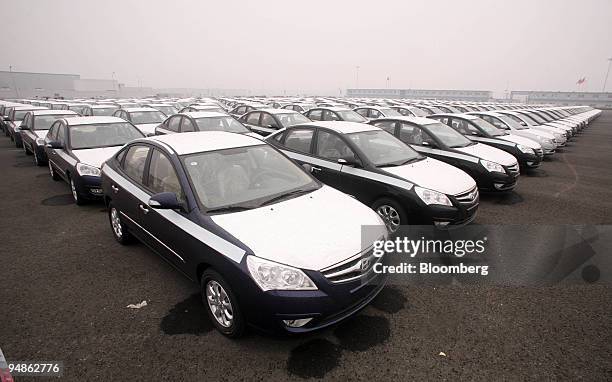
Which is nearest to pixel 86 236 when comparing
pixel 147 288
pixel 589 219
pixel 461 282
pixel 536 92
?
A: pixel 147 288

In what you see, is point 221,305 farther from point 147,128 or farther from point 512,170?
point 147,128

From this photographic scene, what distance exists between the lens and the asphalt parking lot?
279cm

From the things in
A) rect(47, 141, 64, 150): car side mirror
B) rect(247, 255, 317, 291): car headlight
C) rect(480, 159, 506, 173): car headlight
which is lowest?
rect(480, 159, 506, 173): car headlight

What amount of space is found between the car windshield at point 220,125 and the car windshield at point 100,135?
209 centimetres

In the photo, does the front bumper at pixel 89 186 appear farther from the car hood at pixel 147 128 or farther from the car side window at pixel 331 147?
the car hood at pixel 147 128

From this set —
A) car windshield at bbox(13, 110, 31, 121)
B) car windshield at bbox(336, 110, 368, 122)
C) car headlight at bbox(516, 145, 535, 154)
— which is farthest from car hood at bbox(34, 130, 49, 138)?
car headlight at bbox(516, 145, 535, 154)

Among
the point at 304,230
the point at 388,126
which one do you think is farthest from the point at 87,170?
the point at 388,126

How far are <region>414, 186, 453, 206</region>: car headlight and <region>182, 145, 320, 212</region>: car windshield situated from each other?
5.66 feet

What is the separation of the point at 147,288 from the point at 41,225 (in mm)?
3309

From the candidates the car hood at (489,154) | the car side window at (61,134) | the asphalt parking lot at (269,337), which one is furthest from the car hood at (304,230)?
the car side window at (61,134)

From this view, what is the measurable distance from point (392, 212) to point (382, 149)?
4.09ft

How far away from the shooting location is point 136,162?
4367mm

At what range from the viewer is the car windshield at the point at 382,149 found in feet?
17.8

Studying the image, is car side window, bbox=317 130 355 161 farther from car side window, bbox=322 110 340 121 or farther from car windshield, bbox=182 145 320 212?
car side window, bbox=322 110 340 121
